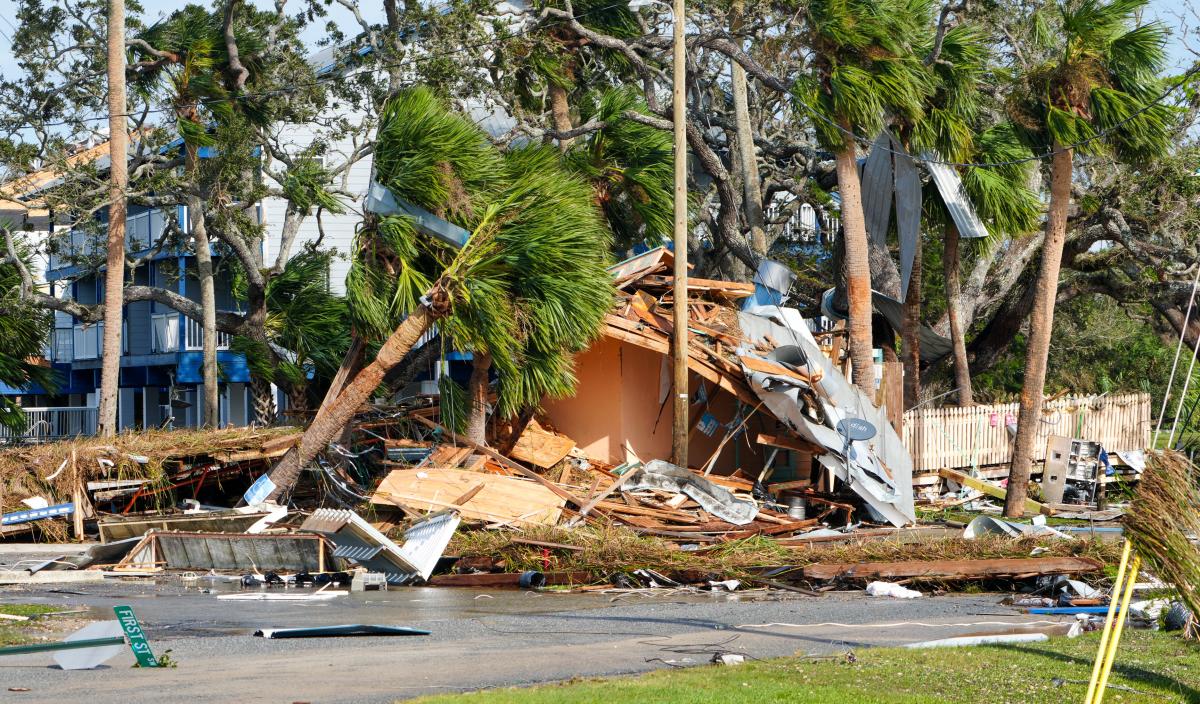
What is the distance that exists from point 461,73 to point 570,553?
11625mm

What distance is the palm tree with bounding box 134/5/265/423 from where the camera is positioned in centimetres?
2381

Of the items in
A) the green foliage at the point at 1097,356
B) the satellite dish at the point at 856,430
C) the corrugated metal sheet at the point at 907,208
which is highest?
the corrugated metal sheet at the point at 907,208

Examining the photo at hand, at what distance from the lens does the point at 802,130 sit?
29703 millimetres

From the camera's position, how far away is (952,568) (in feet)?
43.7

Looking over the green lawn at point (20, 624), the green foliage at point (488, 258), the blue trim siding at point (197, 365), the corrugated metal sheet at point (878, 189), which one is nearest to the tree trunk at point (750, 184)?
the corrugated metal sheet at point (878, 189)

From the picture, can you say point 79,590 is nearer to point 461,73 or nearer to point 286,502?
point 286,502

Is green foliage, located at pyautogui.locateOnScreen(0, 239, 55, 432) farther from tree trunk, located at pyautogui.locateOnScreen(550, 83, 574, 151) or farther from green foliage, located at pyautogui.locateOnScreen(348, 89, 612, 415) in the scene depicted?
tree trunk, located at pyautogui.locateOnScreen(550, 83, 574, 151)

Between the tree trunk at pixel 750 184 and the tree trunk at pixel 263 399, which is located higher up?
the tree trunk at pixel 750 184

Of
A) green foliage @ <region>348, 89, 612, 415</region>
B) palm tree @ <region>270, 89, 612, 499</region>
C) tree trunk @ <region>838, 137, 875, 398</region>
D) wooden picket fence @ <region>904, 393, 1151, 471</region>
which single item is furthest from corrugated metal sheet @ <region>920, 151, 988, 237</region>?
green foliage @ <region>348, 89, 612, 415</region>

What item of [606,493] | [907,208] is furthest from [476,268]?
[907,208]

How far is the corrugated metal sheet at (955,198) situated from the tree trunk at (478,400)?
324 inches

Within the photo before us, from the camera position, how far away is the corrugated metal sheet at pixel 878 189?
21375 mm

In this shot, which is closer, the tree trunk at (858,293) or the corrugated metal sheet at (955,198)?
the tree trunk at (858,293)

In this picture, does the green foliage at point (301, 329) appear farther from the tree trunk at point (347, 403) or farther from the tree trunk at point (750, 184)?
the tree trunk at point (750, 184)
